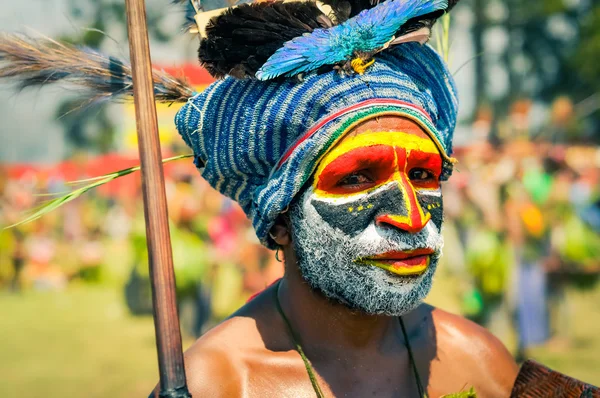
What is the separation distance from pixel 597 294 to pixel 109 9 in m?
8.86

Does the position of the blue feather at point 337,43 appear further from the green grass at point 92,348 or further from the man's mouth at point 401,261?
the green grass at point 92,348

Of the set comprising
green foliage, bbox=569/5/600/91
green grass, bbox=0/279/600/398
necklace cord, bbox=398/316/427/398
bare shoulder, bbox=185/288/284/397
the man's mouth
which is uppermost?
green foliage, bbox=569/5/600/91

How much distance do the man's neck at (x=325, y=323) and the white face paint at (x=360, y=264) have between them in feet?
0.41

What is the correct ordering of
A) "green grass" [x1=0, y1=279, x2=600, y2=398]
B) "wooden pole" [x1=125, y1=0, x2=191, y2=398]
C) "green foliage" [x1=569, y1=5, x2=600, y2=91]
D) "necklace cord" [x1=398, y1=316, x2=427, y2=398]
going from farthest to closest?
"green foliage" [x1=569, y1=5, x2=600, y2=91]
"green grass" [x1=0, y1=279, x2=600, y2=398]
"necklace cord" [x1=398, y1=316, x2=427, y2=398]
"wooden pole" [x1=125, y1=0, x2=191, y2=398]

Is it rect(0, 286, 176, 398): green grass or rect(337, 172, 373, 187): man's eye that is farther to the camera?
rect(0, 286, 176, 398): green grass

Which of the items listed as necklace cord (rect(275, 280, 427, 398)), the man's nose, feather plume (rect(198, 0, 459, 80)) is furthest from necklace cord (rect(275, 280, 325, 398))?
feather plume (rect(198, 0, 459, 80))

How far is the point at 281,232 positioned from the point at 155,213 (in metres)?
0.76

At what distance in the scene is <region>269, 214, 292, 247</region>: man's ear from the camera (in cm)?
283

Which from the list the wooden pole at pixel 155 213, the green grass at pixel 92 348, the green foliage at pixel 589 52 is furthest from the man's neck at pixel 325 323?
the green foliage at pixel 589 52

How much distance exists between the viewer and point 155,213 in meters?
2.18

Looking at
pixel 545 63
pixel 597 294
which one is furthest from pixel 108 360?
pixel 545 63

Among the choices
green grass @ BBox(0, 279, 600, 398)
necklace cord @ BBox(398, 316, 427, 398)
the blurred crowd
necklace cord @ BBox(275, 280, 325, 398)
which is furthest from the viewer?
the blurred crowd

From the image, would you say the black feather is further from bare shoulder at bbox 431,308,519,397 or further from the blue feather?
bare shoulder at bbox 431,308,519,397

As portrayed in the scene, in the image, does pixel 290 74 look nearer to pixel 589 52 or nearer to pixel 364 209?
pixel 364 209
